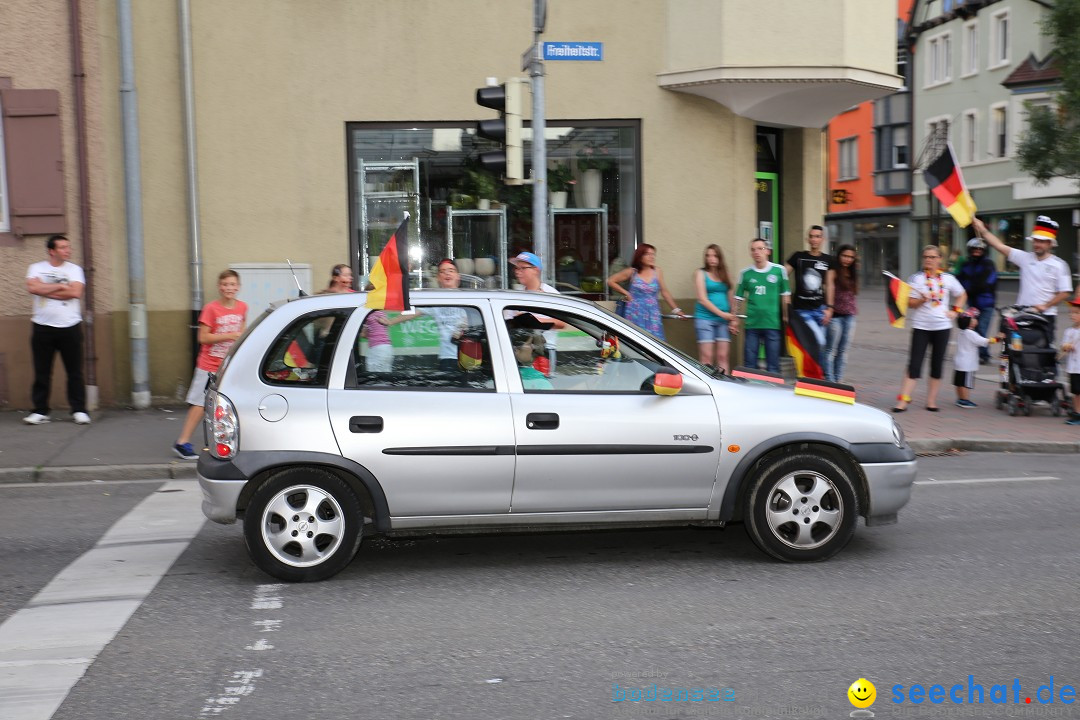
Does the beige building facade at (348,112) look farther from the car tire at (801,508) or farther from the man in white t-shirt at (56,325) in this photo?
the car tire at (801,508)

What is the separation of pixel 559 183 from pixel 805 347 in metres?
3.49

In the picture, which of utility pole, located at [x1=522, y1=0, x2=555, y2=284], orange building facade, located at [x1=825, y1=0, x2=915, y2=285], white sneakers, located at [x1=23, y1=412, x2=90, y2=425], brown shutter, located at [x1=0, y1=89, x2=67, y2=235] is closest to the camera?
utility pole, located at [x1=522, y1=0, x2=555, y2=284]

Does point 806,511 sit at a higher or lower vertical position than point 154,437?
higher

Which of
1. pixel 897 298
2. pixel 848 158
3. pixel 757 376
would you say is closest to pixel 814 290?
pixel 897 298

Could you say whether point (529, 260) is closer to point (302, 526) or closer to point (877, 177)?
point (302, 526)

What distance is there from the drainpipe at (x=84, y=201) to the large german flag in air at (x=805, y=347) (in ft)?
25.2

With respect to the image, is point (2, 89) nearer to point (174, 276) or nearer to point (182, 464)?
point (174, 276)

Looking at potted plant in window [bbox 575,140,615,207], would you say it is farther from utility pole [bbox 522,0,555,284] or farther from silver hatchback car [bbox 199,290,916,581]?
silver hatchback car [bbox 199,290,916,581]

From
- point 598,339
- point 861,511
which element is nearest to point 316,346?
point 598,339

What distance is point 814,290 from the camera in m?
12.4

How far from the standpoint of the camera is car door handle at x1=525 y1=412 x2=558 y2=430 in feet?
19.8

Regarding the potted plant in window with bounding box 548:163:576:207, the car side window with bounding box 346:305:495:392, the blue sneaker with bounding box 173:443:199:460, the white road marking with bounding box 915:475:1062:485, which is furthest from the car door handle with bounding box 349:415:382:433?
the potted plant in window with bounding box 548:163:576:207

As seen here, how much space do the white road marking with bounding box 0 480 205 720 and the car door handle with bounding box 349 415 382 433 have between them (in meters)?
1.36

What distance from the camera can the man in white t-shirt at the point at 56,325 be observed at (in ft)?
36.9
